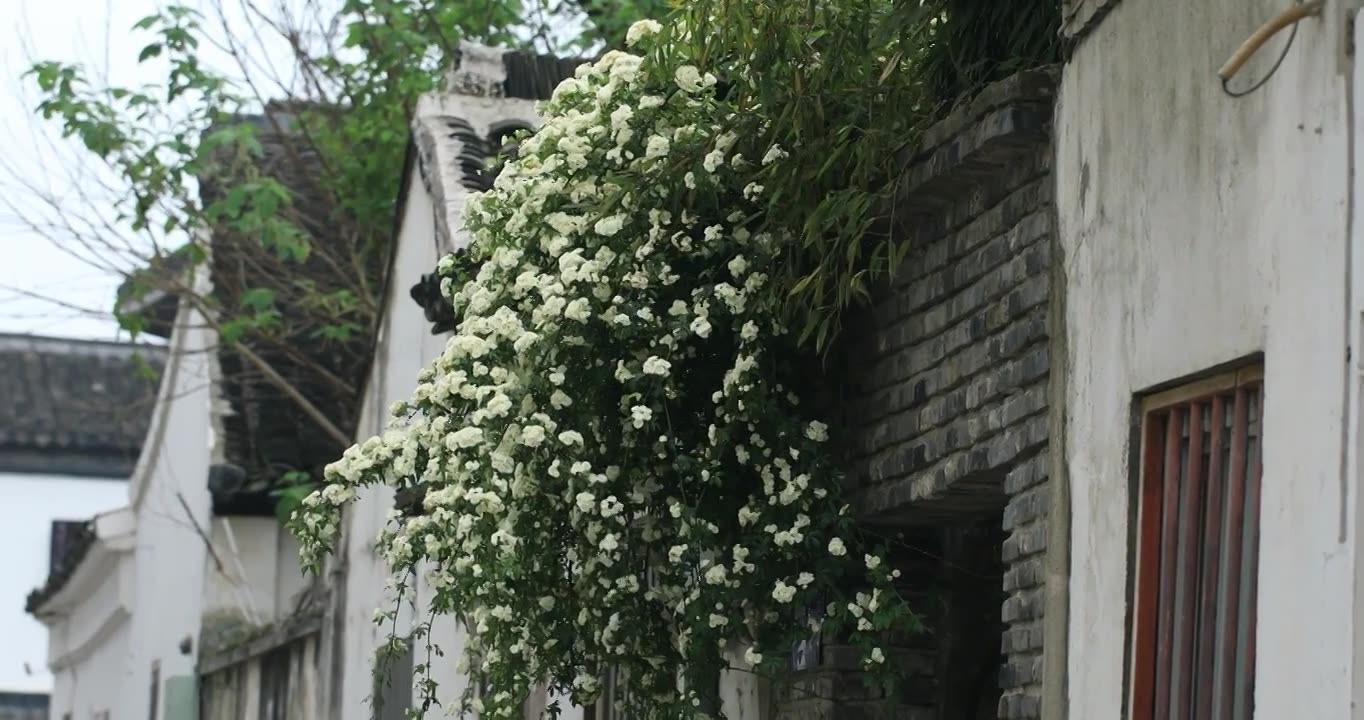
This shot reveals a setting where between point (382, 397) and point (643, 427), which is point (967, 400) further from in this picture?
point (382, 397)

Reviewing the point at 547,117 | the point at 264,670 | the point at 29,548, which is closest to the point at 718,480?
the point at 547,117

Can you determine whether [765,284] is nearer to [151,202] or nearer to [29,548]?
[151,202]

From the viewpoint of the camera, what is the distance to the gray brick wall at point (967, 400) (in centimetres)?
629

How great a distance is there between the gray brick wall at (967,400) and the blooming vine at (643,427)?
24cm

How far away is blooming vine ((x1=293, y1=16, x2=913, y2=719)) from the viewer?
291 inches

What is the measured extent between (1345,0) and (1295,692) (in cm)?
136

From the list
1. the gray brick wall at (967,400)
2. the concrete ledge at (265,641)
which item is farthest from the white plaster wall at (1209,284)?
the concrete ledge at (265,641)

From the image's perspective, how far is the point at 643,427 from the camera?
746cm

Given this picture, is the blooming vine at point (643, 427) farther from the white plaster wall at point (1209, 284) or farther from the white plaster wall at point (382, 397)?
the white plaster wall at point (382, 397)

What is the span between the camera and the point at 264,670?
1822cm

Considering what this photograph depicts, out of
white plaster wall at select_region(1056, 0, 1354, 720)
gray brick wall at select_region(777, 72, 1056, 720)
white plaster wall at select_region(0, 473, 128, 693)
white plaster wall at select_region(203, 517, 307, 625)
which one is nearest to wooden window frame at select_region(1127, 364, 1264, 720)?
white plaster wall at select_region(1056, 0, 1354, 720)

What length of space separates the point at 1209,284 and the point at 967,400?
1558 mm

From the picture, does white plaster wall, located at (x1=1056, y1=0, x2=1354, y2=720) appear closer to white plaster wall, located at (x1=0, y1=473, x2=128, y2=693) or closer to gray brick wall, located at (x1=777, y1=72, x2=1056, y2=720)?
gray brick wall, located at (x1=777, y1=72, x2=1056, y2=720)

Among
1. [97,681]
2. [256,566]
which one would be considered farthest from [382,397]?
[97,681]
